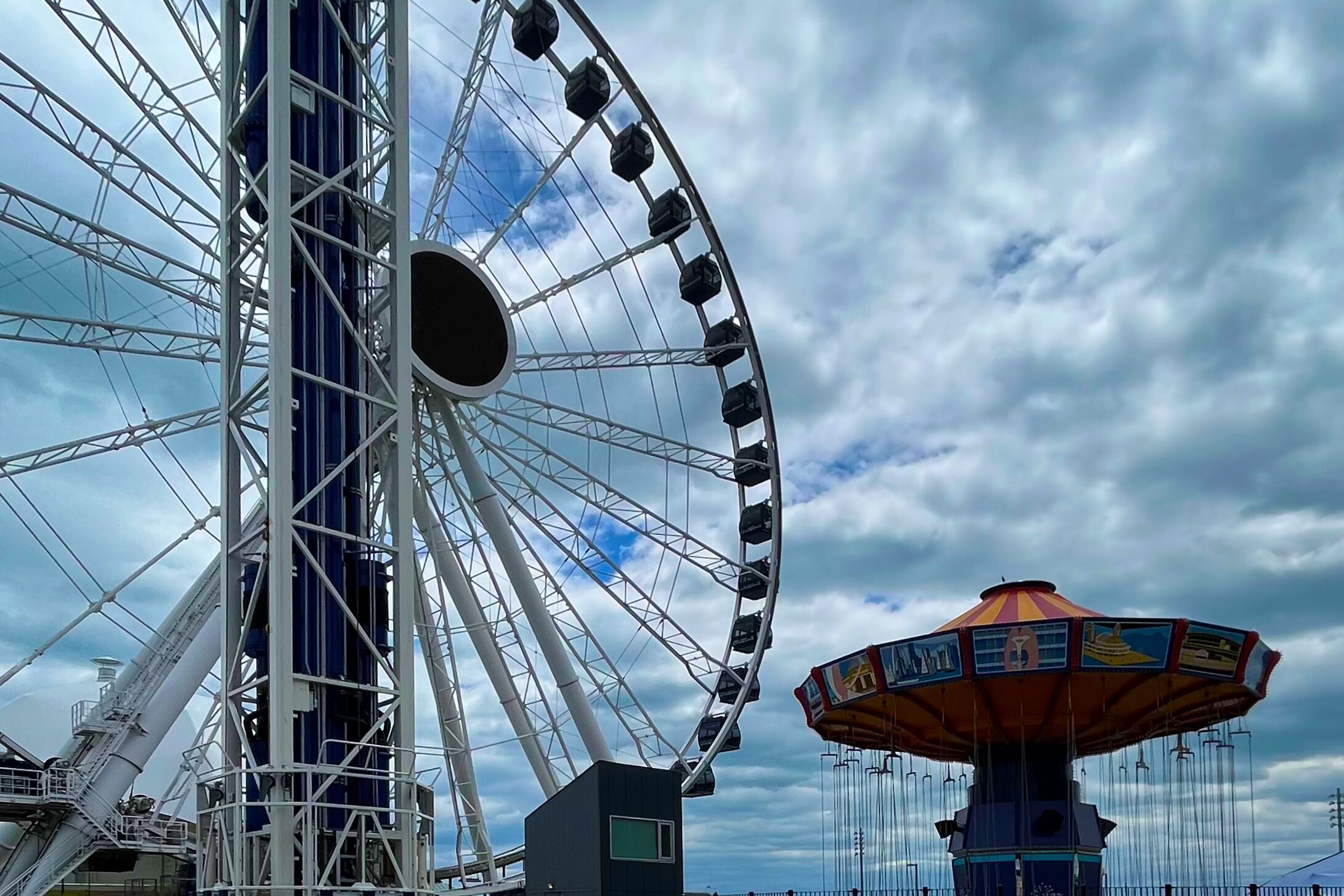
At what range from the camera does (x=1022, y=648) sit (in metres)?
32.9

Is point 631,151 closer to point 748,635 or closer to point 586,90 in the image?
point 586,90

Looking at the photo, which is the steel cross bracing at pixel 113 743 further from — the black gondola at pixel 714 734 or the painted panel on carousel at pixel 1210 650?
the painted panel on carousel at pixel 1210 650

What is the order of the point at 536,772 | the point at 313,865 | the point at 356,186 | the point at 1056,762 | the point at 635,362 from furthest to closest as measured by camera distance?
the point at 1056,762 < the point at 635,362 < the point at 536,772 < the point at 356,186 < the point at 313,865

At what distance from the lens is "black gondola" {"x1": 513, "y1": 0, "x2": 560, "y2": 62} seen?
28.7 meters

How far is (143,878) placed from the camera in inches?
1371

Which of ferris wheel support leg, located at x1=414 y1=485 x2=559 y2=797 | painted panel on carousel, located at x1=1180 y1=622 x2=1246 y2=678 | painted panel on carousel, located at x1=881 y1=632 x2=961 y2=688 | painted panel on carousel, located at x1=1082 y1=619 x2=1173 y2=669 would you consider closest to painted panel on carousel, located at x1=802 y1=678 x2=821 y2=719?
painted panel on carousel, located at x1=881 y1=632 x2=961 y2=688

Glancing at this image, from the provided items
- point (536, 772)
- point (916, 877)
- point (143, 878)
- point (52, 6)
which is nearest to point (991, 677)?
point (916, 877)

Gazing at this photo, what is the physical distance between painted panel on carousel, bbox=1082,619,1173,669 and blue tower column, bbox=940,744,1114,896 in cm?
432

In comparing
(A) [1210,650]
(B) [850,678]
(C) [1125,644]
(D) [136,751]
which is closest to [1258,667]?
(A) [1210,650]

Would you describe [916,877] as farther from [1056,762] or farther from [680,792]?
[680,792]

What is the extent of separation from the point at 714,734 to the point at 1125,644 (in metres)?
9.70

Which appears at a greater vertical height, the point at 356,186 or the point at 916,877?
the point at 356,186

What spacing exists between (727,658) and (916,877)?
39.9ft

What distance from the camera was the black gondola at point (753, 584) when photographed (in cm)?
3266
